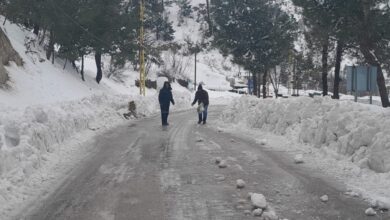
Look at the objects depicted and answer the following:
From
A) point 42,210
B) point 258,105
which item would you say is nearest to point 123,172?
point 42,210

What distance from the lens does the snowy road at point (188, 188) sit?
6.45 meters

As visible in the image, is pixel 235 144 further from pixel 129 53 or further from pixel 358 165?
pixel 129 53

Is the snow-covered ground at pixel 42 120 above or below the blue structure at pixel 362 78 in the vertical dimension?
below

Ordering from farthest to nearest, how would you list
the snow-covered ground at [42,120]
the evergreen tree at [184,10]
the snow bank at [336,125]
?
the evergreen tree at [184,10], the snow bank at [336,125], the snow-covered ground at [42,120]

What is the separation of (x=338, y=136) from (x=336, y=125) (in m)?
0.33

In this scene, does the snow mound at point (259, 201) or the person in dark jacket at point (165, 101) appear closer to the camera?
the snow mound at point (259, 201)

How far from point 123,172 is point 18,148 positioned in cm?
200

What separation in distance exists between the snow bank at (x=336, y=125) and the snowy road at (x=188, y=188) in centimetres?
113

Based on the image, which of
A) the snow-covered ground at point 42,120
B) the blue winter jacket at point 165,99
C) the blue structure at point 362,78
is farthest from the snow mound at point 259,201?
the blue winter jacket at point 165,99

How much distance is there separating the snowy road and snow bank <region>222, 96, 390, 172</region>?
1125 mm

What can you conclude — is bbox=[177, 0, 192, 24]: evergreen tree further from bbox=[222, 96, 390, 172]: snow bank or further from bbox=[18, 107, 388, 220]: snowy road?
bbox=[18, 107, 388, 220]: snowy road

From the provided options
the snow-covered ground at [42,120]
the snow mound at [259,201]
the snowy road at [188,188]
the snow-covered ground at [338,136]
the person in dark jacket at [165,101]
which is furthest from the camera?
the person in dark jacket at [165,101]

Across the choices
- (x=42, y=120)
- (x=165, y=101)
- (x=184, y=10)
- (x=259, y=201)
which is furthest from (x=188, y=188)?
(x=184, y=10)

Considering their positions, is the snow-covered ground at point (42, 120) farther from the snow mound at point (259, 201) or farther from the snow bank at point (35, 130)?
the snow mound at point (259, 201)
